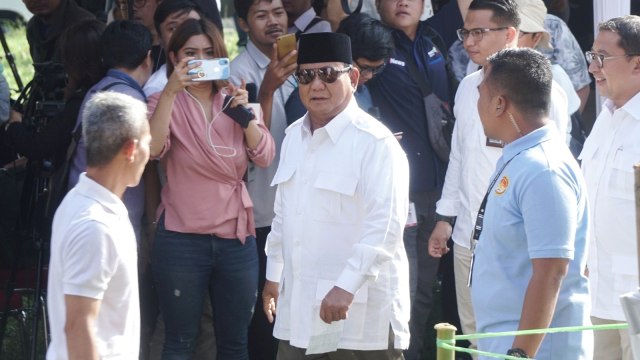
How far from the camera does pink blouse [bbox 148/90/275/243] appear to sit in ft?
18.7

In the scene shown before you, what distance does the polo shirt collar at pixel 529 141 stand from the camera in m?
4.02

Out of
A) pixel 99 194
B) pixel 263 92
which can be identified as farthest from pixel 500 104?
pixel 263 92

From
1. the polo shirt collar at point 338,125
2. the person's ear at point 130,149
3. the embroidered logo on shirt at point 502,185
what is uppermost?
the person's ear at point 130,149

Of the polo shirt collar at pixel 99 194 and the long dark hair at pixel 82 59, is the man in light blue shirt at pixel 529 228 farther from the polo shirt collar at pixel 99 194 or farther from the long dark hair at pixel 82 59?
the long dark hair at pixel 82 59

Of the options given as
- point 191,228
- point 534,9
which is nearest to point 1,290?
point 191,228

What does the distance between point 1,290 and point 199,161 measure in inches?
86.9

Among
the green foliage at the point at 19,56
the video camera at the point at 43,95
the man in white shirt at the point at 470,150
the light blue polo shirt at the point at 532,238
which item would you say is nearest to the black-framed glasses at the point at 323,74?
the man in white shirt at the point at 470,150

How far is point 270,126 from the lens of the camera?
626 centimetres

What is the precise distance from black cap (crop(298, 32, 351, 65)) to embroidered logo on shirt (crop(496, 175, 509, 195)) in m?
1.35

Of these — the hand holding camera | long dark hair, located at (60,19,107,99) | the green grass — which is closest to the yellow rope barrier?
the hand holding camera

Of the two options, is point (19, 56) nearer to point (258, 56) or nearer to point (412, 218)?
point (258, 56)

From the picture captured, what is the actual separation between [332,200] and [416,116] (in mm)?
1643

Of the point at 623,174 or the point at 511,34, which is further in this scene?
the point at 511,34

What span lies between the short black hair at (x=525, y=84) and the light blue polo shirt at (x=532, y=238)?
96 mm
